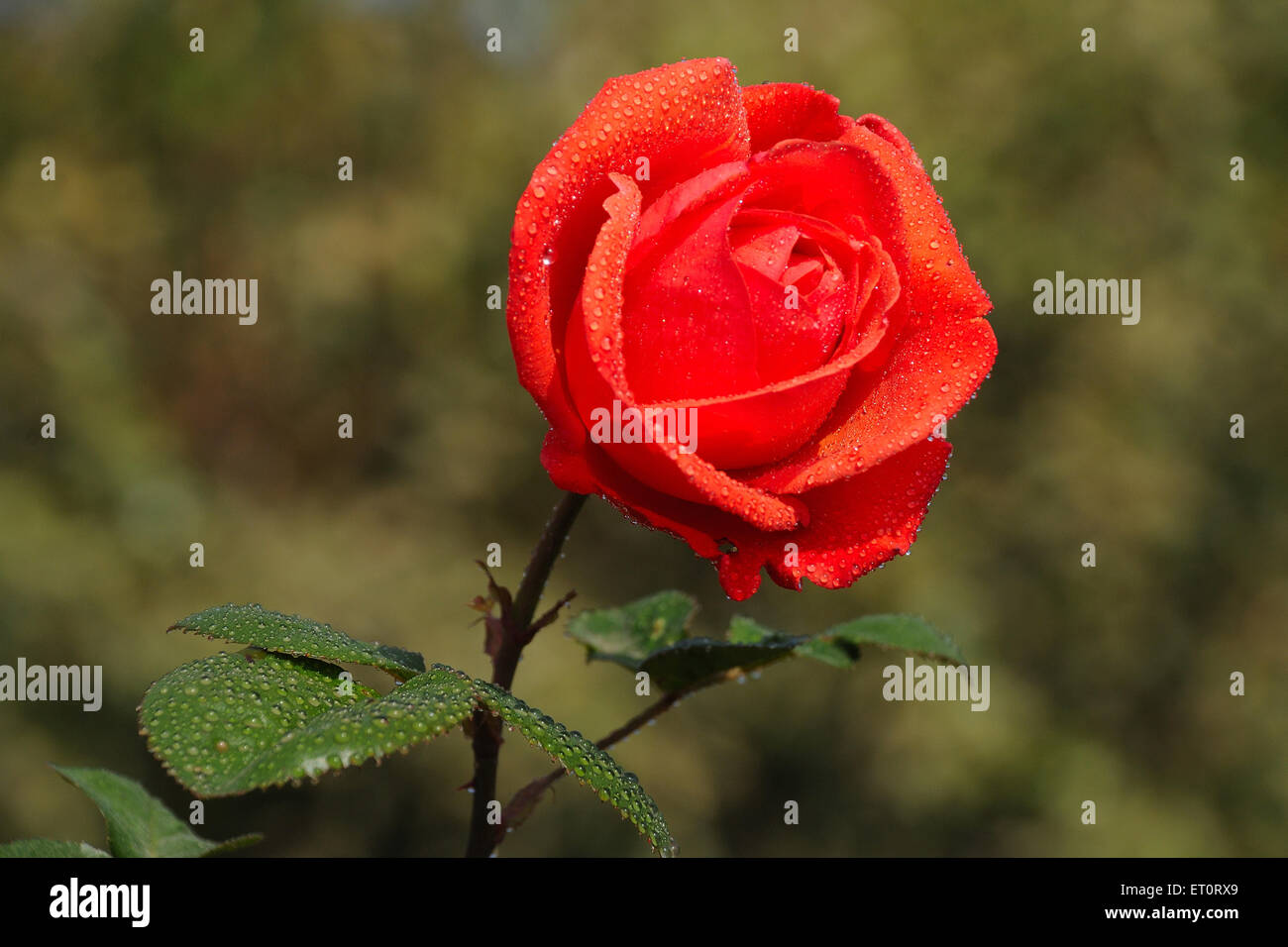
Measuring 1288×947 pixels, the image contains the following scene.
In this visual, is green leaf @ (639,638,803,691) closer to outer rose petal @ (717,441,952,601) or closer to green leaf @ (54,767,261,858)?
outer rose petal @ (717,441,952,601)

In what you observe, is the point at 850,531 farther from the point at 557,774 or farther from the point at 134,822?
the point at 134,822

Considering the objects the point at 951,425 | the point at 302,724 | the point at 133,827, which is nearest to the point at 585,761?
the point at 302,724

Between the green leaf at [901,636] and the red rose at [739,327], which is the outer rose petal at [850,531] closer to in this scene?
the red rose at [739,327]

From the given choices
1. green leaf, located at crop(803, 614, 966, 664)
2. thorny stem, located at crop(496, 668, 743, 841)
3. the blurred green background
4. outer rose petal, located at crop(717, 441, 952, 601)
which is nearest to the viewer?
outer rose petal, located at crop(717, 441, 952, 601)

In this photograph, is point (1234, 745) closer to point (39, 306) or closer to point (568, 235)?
point (568, 235)

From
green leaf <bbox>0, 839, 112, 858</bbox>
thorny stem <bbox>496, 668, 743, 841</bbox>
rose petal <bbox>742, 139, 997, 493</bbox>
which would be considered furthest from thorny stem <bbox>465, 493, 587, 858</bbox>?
green leaf <bbox>0, 839, 112, 858</bbox>

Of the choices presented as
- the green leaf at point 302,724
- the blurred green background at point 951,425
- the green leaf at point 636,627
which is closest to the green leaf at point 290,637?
the green leaf at point 302,724

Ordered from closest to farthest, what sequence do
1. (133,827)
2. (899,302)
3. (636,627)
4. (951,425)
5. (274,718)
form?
(274,718) → (899,302) → (133,827) → (636,627) → (951,425)
